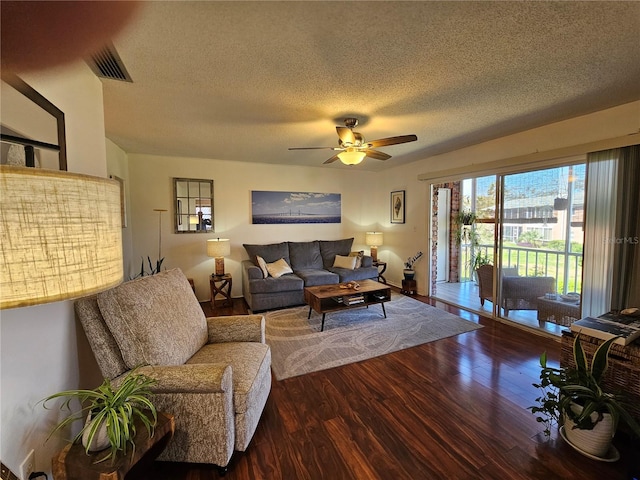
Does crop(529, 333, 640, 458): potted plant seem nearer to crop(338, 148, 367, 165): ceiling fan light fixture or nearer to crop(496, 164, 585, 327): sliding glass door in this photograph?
crop(496, 164, 585, 327): sliding glass door

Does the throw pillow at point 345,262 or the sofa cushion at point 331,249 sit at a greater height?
the sofa cushion at point 331,249

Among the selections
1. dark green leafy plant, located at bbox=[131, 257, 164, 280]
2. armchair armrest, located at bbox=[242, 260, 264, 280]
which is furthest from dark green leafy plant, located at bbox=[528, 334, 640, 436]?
dark green leafy plant, located at bbox=[131, 257, 164, 280]

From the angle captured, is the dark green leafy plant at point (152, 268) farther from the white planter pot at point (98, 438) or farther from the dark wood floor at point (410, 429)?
the white planter pot at point (98, 438)

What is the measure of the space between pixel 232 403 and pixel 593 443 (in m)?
2.04

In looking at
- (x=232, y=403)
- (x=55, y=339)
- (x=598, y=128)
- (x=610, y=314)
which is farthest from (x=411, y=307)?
(x=55, y=339)

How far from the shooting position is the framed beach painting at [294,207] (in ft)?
16.4

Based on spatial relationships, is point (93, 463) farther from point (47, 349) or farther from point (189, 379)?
point (47, 349)

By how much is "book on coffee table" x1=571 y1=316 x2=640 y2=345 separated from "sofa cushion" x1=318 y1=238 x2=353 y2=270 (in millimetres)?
3567

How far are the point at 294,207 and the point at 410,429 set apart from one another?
410 centimetres

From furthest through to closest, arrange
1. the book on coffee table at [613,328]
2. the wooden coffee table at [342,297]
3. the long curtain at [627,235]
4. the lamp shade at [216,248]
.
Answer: the lamp shade at [216,248], the wooden coffee table at [342,297], the long curtain at [627,235], the book on coffee table at [613,328]

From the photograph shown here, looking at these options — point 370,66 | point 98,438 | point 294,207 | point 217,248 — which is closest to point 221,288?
point 217,248

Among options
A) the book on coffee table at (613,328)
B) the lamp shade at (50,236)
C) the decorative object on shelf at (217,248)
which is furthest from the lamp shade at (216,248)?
the book on coffee table at (613,328)

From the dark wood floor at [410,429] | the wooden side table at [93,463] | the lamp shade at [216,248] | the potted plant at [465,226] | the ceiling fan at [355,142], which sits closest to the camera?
the wooden side table at [93,463]

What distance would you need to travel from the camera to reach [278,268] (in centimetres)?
441
